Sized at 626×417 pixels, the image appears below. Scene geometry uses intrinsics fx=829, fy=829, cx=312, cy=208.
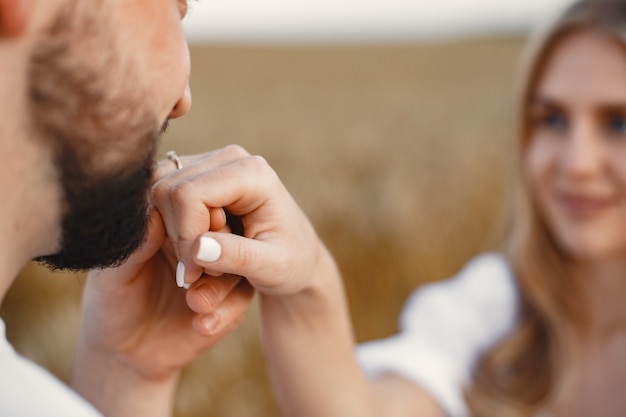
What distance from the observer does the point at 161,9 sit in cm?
66

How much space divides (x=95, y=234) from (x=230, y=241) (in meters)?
0.12

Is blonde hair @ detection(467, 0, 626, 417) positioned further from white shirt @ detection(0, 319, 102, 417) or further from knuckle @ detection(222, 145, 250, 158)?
white shirt @ detection(0, 319, 102, 417)

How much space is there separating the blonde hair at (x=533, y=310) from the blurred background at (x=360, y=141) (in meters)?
0.11

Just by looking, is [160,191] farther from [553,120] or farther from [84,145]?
[553,120]

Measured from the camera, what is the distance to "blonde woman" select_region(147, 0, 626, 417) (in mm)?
1103

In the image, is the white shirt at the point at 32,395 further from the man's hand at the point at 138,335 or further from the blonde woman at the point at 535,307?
the blonde woman at the point at 535,307

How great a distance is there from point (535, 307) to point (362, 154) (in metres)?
1.03

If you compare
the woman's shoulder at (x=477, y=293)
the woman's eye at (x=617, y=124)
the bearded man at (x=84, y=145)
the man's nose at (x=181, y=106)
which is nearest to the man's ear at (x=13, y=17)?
the bearded man at (x=84, y=145)

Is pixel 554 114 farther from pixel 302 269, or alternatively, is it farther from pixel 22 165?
pixel 22 165

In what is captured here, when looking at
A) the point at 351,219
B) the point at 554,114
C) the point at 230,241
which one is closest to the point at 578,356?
the point at 554,114

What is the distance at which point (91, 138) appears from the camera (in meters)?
0.64

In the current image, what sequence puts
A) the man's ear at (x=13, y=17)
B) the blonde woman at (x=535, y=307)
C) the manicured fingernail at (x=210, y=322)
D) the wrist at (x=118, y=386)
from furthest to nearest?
the blonde woman at (x=535, y=307) → the wrist at (x=118, y=386) → the manicured fingernail at (x=210, y=322) → the man's ear at (x=13, y=17)

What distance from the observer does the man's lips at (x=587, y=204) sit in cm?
149

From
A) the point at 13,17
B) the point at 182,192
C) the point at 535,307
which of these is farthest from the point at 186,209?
the point at 535,307
